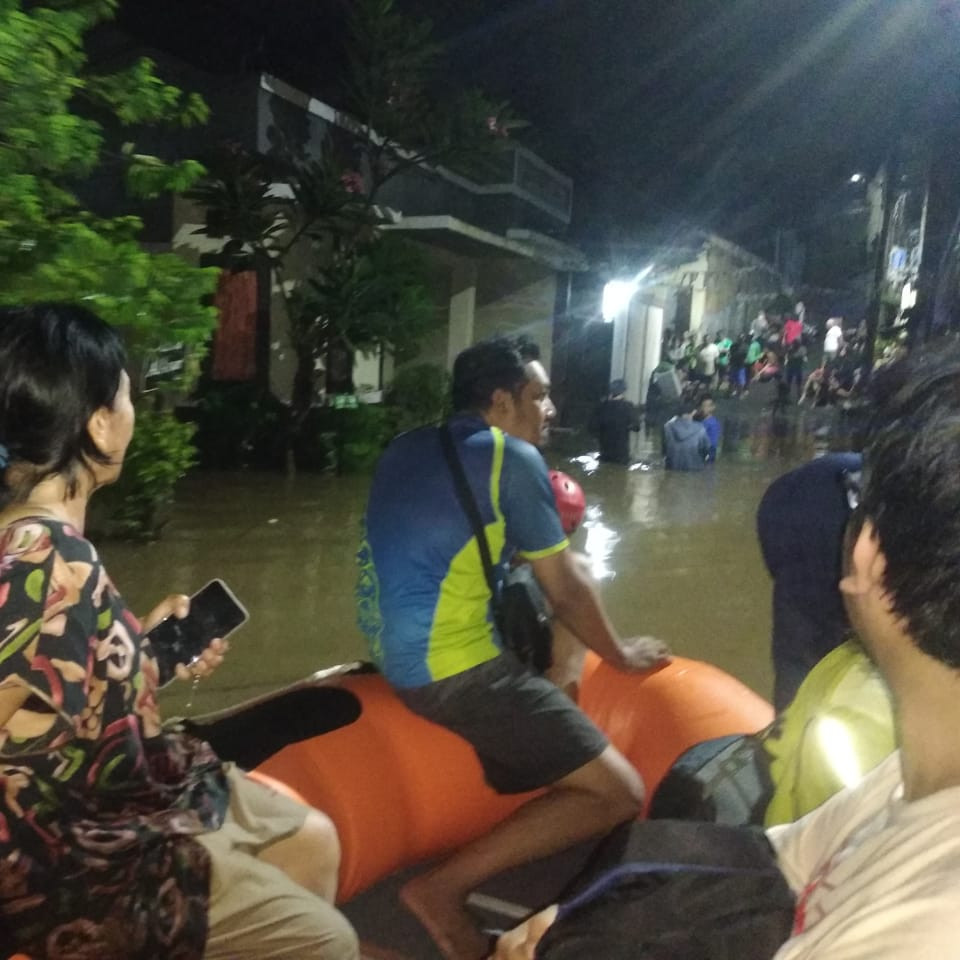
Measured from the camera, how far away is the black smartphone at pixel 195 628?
82.3 inches

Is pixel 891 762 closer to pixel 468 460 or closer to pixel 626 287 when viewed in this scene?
pixel 468 460

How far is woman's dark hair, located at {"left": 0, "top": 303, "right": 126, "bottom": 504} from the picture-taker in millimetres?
1595

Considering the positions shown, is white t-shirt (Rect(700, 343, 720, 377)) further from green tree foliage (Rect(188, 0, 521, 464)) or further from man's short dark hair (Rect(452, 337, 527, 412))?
man's short dark hair (Rect(452, 337, 527, 412))

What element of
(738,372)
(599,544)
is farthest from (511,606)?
(738,372)

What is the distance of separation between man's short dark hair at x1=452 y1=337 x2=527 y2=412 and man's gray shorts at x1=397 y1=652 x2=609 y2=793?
2.46 feet

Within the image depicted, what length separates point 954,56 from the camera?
394cm

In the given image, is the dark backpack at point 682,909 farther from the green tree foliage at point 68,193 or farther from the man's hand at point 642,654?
the green tree foliage at point 68,193

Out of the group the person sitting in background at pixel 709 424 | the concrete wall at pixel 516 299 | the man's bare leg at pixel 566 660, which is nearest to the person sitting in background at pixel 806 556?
the man's bare leg at pixel 566 660

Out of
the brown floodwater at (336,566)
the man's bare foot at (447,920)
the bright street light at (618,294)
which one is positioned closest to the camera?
the man's bare foot at (447,920)

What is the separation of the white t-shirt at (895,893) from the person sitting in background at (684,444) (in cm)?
1146

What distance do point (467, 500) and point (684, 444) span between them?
33.9ft

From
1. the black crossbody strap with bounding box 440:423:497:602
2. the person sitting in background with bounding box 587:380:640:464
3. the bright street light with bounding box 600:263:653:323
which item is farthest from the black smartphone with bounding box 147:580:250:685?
the bright street light with bounding box 600:263:653:323

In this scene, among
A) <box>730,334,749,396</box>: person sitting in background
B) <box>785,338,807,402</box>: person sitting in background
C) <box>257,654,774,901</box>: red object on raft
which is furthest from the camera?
<box>730,334,749,396</box>: person sitting in background

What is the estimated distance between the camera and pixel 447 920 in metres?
2.44
